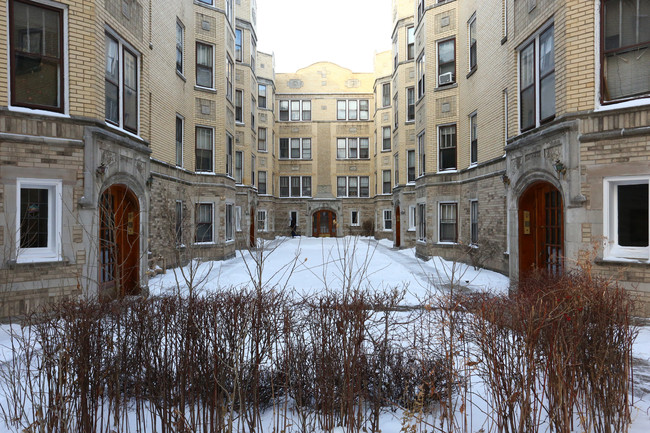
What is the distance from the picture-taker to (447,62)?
17906 millimetres

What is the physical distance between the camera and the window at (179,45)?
1612cm

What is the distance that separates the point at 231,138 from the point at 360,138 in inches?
777

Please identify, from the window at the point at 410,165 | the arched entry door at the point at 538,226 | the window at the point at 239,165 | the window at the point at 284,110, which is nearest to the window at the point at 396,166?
the window at the point at 410,165

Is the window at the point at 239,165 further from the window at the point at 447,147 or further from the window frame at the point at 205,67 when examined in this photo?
the window at the point at 447,147

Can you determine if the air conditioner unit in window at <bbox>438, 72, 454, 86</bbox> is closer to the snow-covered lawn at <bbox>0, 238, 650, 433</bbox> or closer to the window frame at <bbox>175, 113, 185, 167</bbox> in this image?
the snow-covered lawn at <bbox>0, 238, 650, 433</bbox>

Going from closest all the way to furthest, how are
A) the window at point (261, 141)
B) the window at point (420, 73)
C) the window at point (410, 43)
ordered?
the window at point (420, 73)
the window at point (410, 43)
the window at point (261, 141)

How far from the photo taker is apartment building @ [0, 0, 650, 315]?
7477mm

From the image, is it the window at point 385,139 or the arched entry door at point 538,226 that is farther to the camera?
the window at point 385,139

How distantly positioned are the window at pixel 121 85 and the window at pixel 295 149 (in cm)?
2785

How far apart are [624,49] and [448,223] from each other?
1078 cm

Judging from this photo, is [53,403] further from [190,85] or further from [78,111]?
[190,85]

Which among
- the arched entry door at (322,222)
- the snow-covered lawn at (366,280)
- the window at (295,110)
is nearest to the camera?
the snow-covered lawn at (366,280)

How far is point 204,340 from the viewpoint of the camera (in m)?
3.64

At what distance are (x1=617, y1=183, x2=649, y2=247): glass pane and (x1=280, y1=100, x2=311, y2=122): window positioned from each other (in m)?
33.1
